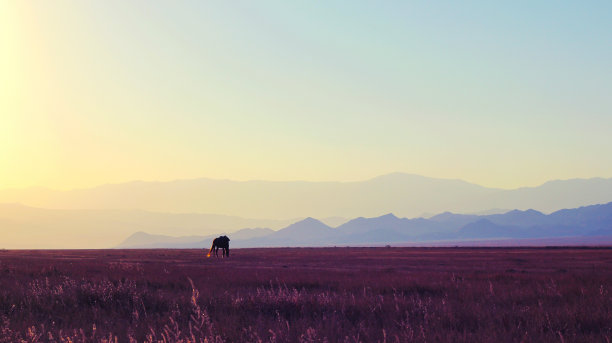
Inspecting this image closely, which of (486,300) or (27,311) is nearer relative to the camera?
(27,311)

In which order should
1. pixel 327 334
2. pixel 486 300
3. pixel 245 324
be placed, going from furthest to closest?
pixel 486 300, pixel 245 324, pixel 327 334

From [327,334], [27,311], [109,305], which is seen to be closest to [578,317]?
[327,334]

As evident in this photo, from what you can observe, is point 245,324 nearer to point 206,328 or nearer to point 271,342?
point 206,328

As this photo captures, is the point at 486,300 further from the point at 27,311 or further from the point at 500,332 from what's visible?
the point at 27,311

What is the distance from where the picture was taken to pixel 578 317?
9.97 metres

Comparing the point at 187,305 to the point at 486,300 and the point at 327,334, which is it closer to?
the point at 327,334

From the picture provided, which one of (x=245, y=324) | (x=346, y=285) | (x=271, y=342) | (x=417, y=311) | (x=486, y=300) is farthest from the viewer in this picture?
(x=346, y=285)

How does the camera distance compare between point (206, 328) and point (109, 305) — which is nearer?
point (206, 328)

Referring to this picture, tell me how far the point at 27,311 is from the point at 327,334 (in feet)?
22.8

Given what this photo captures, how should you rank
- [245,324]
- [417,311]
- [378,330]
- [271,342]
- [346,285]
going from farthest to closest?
[346,285]
[417,311]
[245,324]
[378,330]
[271,342]

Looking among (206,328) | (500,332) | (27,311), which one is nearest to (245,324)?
(206,328)

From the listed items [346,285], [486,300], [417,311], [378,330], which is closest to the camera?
[378,330]

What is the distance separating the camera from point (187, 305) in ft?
39.3

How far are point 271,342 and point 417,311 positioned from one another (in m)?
4.29
